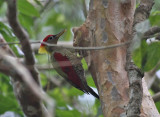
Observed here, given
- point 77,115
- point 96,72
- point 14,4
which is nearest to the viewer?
point 14,4

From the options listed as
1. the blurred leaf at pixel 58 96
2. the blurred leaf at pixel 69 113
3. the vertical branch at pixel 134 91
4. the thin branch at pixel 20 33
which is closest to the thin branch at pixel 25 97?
the thin branch at pixel 20 33

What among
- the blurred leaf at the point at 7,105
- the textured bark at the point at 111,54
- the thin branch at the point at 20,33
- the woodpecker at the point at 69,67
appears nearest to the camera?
the thin branch at the point at 20,33

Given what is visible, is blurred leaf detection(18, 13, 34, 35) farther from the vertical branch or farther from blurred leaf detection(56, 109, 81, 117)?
the vertical branch

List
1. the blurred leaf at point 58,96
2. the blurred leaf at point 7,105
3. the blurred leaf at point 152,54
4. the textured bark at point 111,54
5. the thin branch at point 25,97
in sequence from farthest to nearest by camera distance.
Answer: the blurred leaf at point 58,96 → the blurred leaf at point 7,105 → the textured bark at point 111,54 → the blurred leaf at point 152,54 → the thin branch at point 25,97

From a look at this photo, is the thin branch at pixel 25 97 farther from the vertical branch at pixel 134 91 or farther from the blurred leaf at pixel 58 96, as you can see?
the blurred leaf at pixel 58 96

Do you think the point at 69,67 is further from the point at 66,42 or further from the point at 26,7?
the point at 26,7

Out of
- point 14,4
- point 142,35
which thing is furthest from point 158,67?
point 14,4

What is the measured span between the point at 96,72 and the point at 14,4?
1154mm

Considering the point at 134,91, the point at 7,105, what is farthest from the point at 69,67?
the point at 134,91

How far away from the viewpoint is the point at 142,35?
6.33 feet

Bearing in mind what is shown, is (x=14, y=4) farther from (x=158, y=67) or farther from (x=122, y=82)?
(x=158, y=67)

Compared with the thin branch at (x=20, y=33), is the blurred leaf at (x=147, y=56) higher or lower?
lower

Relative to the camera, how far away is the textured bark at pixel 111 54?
2518 millimetres

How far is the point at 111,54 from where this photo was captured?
261 cm
